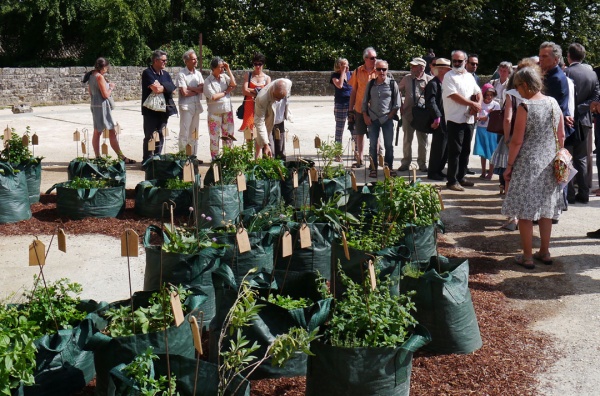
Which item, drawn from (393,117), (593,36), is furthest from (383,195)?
(593,36)

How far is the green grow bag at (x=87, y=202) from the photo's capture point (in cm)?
741

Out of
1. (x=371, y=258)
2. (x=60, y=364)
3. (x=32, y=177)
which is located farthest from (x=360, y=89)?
(x=60, y=364)

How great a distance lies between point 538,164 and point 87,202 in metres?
4.23

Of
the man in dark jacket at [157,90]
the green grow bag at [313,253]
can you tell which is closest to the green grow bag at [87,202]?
the man in dark jacket at [157,90]

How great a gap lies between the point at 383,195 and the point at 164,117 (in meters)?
5.14

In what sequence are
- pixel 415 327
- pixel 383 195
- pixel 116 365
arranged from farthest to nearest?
pixel 383 195 < pixel 415 327 < pixel 116 365

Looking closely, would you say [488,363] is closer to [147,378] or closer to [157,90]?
[147,378]

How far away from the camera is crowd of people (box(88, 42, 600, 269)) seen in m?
5.82

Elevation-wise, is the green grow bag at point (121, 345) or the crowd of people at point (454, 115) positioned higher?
the crowd of people at point (454, 115)

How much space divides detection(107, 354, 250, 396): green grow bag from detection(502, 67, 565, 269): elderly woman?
10.9ft

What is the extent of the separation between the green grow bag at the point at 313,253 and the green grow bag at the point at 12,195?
310 cm

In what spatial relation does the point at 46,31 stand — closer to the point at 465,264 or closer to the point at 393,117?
the point at 393,117

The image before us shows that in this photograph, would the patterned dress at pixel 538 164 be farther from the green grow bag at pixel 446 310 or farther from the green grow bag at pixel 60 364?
the green grow bag at pixel 60 364

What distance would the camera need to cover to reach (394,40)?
2598cm
